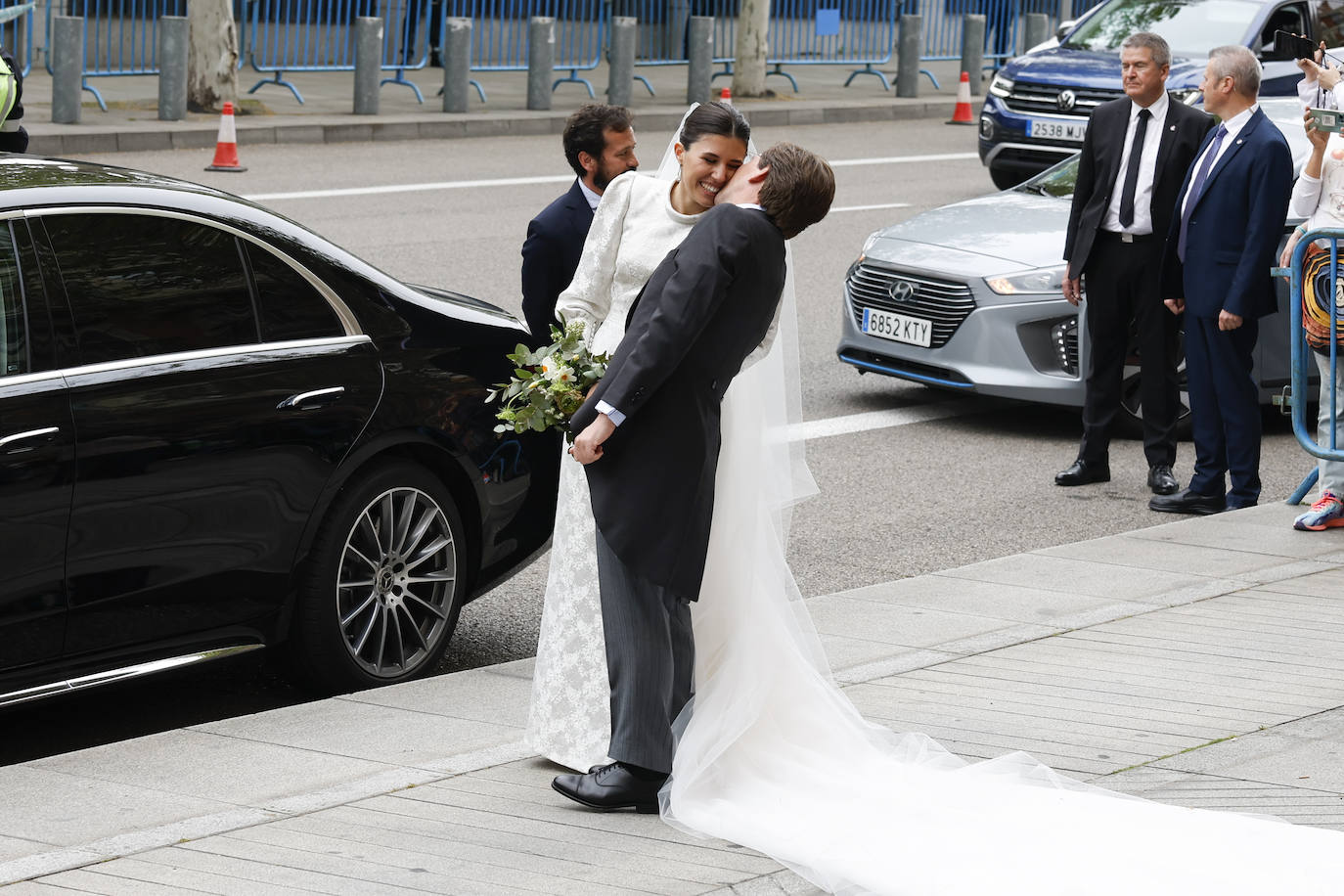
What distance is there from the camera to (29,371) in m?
4.89

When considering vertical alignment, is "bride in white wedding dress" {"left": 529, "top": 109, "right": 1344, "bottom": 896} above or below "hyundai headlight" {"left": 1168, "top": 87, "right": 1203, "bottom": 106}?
below

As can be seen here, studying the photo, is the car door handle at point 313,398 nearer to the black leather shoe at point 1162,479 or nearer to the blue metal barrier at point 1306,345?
the blue metal barrier at point 1306,345

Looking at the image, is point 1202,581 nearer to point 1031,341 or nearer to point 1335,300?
point 1335,300

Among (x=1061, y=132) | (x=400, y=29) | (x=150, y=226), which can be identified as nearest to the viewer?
(x=150, y=226)

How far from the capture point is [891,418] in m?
10.1

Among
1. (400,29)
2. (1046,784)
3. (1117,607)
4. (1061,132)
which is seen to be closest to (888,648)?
(1117,607)

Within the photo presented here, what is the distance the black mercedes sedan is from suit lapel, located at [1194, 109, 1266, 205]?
337 centimetres

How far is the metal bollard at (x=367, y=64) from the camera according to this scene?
20.7 m

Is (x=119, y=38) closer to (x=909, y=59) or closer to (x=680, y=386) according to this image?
(x=909, y=59)

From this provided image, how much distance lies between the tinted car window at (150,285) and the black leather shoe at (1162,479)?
4601 millimetres

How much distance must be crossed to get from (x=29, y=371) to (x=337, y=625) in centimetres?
115

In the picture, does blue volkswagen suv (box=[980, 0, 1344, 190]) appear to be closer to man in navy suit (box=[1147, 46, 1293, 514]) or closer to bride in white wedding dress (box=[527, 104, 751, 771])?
man in navy suit (box=[1147, 46, 1293, 514])

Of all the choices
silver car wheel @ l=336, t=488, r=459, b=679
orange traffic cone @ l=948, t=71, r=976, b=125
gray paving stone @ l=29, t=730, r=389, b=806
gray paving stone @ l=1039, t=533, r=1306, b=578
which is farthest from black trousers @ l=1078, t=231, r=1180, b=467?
orange traffic cone @ l=948, t=71, r=976, b=125

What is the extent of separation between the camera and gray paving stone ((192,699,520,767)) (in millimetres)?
4949
